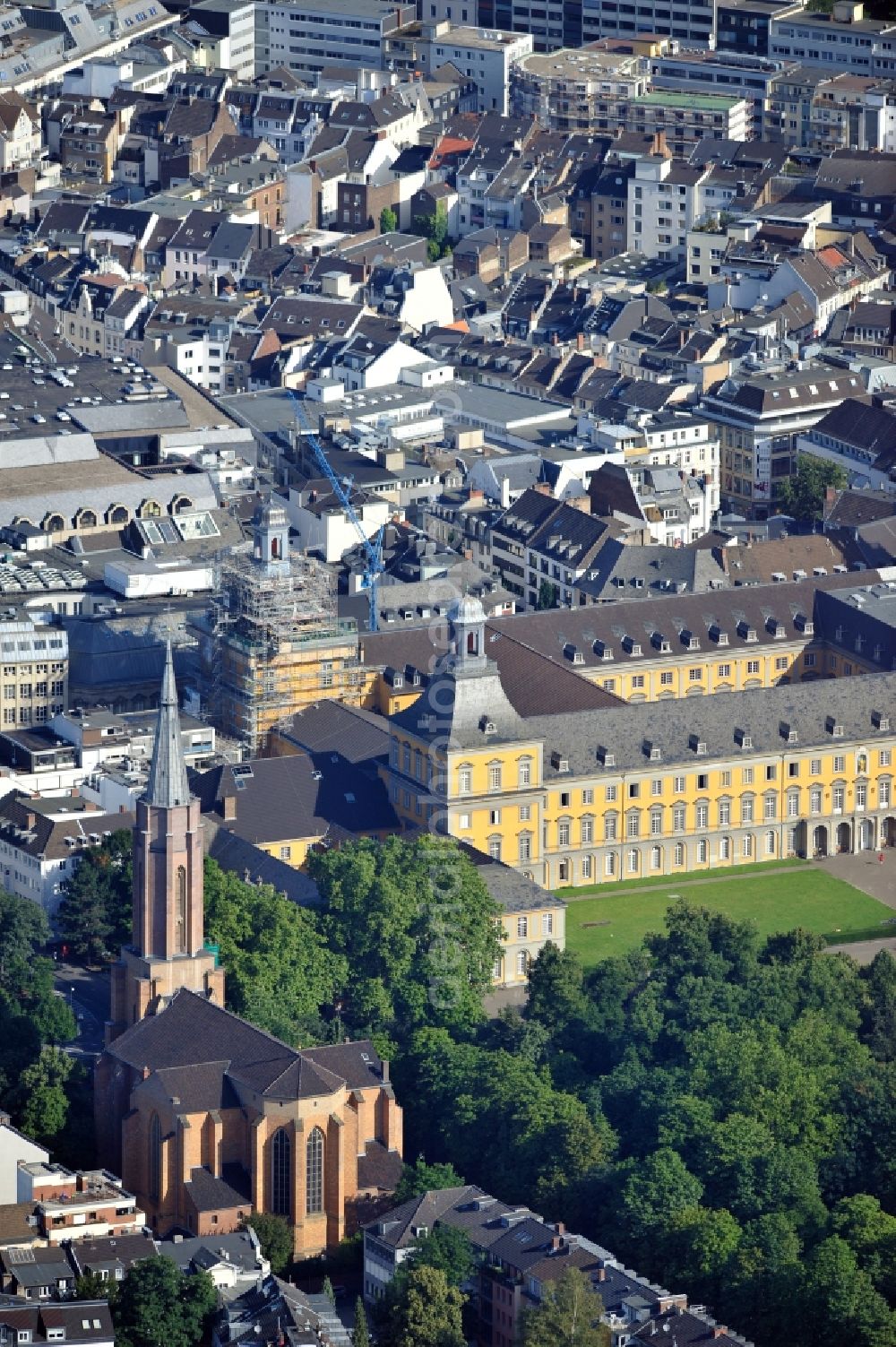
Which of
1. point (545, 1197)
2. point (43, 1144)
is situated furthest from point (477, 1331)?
point (43, 1144)

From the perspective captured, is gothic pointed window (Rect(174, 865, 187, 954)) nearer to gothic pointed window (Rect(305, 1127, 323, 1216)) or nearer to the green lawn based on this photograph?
gothic pointed window (Rect(305, 1127, 323, 1216))

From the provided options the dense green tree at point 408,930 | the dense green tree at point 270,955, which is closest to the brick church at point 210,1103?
the dense green tree at point 270,955

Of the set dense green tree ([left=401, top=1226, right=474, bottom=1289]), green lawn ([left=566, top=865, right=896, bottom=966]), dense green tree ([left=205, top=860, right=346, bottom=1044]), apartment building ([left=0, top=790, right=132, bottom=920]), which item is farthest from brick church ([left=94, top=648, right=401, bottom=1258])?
green lawn ([left=566, top=865, right=896, bottom=966])

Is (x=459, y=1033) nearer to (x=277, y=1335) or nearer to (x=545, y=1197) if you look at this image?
(x=545, y=1197)

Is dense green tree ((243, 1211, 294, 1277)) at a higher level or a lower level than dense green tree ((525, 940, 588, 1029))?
lower

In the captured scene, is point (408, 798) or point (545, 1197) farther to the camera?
point (408, 798)

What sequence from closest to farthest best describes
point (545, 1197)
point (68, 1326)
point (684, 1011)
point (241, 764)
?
point (68, 1326) < point (545, 1197) < point (684, 1011) < point (241, 764)
